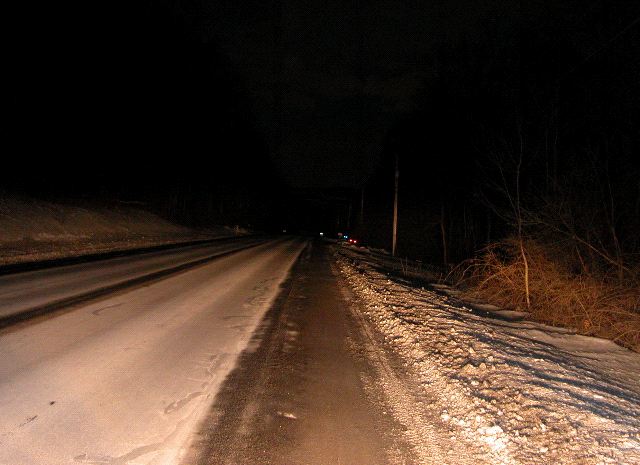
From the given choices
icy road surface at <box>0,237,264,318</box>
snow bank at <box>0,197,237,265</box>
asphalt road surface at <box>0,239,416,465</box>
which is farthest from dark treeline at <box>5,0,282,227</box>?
asphalt road surface at <box>0,239,416,465</box>

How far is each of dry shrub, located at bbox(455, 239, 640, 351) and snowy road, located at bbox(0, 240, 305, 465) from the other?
6.15m

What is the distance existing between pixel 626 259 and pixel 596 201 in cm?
140

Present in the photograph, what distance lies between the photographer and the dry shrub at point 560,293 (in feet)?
27.7

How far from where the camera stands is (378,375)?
224 inches

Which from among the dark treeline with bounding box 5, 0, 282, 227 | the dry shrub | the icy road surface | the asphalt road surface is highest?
the dark treeline with bounding box 5, 0, 282, 227

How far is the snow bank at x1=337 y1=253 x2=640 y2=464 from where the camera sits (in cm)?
388

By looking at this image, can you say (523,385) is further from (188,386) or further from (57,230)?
(57,230)

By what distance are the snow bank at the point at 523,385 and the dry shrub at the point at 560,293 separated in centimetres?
59

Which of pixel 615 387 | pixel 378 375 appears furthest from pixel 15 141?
pixel 615 387

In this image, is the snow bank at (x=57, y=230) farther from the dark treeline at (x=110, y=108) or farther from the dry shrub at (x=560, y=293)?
the dry shrub at (x=560, y=293)

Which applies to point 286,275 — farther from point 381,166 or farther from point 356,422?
point 381,166

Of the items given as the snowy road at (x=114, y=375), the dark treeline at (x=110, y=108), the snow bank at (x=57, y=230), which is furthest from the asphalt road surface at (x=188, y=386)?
the dark treeline at (x=110, y=108)

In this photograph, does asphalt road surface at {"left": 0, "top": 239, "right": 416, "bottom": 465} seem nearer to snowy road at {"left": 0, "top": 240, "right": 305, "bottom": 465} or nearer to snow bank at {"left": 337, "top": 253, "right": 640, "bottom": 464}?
A: snowy road at {"left": 0, "top": 240, "right": 305, "bottom": 465}

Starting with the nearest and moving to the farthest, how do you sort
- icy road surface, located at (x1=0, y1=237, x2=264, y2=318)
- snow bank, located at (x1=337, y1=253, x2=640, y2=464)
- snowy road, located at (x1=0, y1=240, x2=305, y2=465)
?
snowy road, located at (x1=0, y1=240, x2=305, y2=465) → snow bank, located at (x1=337, y1=253, x2=640, y2=464) → icy road surface, located at (x1=0, y1=237, x2=264, y2=318)
